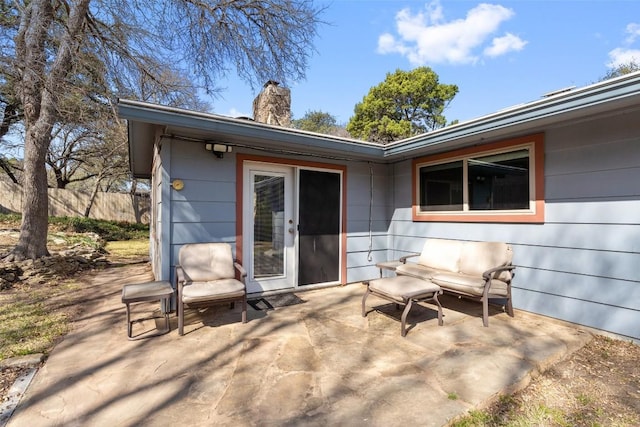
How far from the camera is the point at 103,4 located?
6.16 m

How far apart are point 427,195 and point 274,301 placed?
2.85 meters

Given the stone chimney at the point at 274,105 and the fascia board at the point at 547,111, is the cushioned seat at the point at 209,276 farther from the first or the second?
the stone chimney at the point at 274,105

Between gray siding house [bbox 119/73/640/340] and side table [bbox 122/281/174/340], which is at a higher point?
gray siding house [bbox 119/73/640/340]

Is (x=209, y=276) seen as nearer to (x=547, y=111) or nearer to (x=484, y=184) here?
(x=484, y=184)

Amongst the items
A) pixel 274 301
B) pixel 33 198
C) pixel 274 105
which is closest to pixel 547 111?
pixel 274 301

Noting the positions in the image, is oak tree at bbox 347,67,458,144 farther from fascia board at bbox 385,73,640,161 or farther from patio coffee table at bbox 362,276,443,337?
patio coffee table at bbox 362,276,443,337

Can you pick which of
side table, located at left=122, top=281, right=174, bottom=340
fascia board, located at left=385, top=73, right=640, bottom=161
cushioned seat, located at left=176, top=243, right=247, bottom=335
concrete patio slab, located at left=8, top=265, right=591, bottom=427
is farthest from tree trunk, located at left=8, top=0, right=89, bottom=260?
fascia board, located at left=385, top=73, right=640, bottom=161

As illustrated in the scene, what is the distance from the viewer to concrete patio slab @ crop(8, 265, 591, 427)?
6.14 ft

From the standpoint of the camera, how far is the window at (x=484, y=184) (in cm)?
370

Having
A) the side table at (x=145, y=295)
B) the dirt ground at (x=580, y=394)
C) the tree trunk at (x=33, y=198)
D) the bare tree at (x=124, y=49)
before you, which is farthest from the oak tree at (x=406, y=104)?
the side table at (x=145, y=295)

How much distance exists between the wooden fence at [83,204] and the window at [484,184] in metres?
15.8

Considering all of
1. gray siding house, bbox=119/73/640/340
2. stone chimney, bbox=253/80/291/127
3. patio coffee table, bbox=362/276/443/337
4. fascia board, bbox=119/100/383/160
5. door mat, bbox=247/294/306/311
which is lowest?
door mat, bbox=247/294/306/311

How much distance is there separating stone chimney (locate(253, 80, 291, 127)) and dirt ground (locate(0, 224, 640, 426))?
5.38m

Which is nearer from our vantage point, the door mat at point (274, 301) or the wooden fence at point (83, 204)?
the door mat at point (274, 301)
